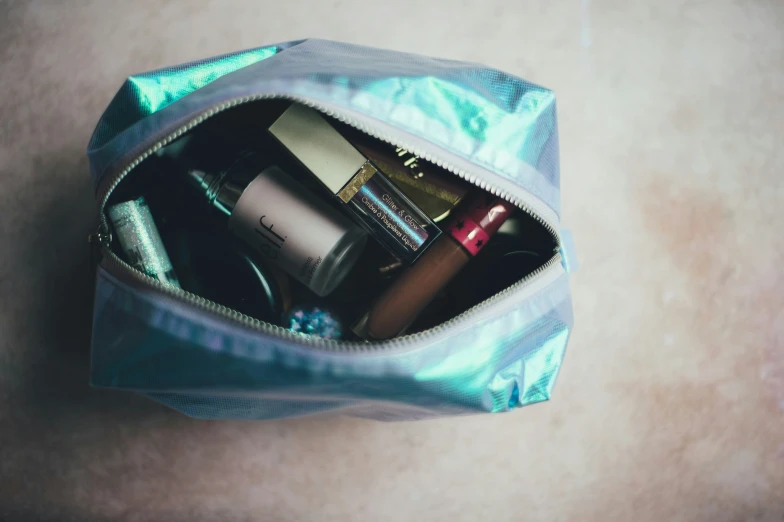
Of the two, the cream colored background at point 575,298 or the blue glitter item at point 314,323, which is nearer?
the blue glitter item at point 314,323

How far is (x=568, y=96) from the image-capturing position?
26.7 inches

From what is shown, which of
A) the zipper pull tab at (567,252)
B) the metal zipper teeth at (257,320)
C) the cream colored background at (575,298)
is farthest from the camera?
the cream colored background at (575,298)

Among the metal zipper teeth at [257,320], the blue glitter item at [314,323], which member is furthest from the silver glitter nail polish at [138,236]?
the blue glitter item at [314,323]

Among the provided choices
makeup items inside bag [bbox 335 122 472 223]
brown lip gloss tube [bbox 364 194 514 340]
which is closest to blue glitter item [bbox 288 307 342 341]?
brown lip gloss tube [bbox 364 194 514 340]

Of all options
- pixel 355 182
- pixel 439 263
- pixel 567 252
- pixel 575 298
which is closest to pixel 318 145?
pixel 355 182

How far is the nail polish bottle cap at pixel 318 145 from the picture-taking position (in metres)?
0.44

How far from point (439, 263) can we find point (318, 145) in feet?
0.50

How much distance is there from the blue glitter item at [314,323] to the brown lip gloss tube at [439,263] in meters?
0.04

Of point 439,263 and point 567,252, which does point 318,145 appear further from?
point 567,252

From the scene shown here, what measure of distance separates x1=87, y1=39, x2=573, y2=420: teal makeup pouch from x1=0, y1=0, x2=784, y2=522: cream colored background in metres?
0.19

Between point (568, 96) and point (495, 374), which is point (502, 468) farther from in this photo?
point (568, 96)

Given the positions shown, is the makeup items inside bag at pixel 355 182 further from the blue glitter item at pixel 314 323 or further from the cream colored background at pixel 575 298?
the cream colored background at pixel 575 298

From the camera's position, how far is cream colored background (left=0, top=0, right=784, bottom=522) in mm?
642

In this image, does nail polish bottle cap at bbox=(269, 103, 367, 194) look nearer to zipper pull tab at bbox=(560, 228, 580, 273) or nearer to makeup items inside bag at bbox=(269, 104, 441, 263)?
makeup items inside bag at bbox=(269, 104, 441, 263)
